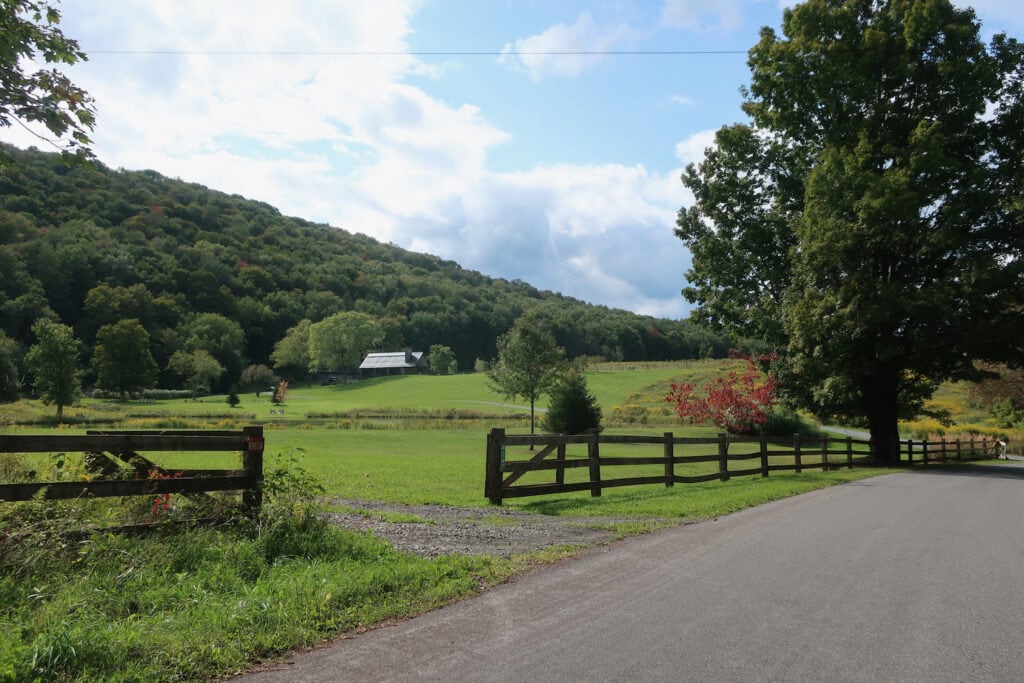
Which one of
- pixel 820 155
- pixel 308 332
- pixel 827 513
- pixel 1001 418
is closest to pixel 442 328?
pixel 308 332

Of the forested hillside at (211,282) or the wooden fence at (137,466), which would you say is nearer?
the wooden fence at (137,466)

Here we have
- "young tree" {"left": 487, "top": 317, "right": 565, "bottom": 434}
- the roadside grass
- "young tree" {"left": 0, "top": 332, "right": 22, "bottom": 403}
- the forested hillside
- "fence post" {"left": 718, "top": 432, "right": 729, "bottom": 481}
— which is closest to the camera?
the roadside grass

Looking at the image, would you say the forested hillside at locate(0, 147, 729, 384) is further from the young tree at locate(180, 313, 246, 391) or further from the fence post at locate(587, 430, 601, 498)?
the fence post at locate(587, 430, 601, 498)

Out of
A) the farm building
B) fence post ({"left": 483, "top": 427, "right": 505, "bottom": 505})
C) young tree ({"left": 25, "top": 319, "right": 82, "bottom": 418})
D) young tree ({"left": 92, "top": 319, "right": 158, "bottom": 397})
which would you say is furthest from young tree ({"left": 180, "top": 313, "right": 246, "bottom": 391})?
fence post ({"left": 483, "top": 427, "right": 505, "bottom": 505})

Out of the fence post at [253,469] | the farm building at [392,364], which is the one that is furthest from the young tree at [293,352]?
the fence post at [253,469]

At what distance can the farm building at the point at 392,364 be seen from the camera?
427ft

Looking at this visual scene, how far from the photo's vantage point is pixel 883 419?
26000mm

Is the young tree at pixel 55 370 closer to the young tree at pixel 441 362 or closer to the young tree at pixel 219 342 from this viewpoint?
the young tree at pixel 219 342

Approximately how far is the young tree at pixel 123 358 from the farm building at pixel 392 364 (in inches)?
2159

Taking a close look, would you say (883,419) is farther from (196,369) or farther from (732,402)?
(196,369)

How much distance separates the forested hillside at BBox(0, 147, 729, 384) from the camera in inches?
3947

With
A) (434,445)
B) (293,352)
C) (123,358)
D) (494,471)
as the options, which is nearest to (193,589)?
(494,471)

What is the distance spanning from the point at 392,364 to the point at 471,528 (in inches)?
4855

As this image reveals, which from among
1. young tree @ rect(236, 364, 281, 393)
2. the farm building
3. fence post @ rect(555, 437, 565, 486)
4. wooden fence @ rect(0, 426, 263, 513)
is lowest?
fence post @ rect(555, 437, 565, 486)
